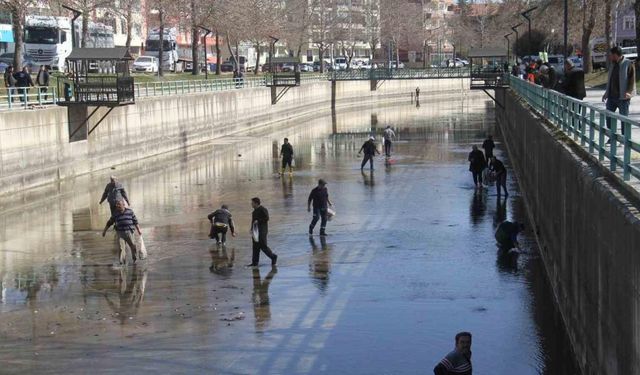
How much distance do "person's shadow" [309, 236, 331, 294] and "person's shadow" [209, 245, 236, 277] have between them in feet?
5.23

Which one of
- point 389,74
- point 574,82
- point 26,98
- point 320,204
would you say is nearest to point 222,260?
point 320,204

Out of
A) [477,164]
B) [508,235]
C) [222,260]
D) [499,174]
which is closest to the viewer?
[222,260]

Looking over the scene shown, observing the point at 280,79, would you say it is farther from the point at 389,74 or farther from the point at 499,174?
the point at 499,174

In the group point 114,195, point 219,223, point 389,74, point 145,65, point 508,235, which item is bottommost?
point 508,235

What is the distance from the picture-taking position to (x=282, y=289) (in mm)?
18734

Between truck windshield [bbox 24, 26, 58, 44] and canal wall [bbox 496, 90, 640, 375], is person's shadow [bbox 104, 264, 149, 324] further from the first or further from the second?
truck windshield [bbox 24, 26, 58, 44]

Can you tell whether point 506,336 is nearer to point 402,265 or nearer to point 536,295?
point 536,295

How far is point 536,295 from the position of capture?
1838 centimetres

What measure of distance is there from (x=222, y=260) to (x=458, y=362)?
11.7 m

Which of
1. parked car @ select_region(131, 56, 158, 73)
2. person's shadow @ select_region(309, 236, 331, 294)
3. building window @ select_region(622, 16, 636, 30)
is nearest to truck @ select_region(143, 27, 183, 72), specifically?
parked car @ select_region(131, 56, 158, 73)

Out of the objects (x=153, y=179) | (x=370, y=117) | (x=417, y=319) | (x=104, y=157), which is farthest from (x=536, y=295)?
(x=370, y=117)

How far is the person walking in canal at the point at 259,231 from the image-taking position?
19.9 metres

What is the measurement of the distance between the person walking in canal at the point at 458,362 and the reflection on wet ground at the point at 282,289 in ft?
12.1

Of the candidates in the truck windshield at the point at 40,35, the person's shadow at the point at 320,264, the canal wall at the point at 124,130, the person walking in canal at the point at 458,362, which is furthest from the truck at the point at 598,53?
the person walking in canal at the point at 458,362
